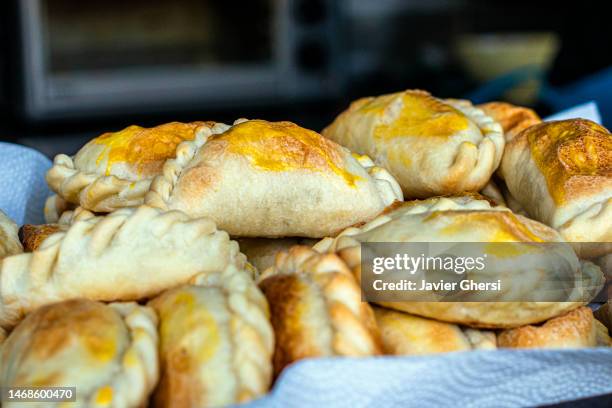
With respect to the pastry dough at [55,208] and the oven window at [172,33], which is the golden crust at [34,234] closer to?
the pastry dough at [55,208]

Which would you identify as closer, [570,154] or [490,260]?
[490,260]

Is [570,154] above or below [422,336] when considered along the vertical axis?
above

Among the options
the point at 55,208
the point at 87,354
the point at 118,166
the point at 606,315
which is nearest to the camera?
the point at 87,354

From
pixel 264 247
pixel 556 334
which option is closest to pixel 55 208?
pixel 264 247

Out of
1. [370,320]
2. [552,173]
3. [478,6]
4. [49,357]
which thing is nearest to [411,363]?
[370,320]

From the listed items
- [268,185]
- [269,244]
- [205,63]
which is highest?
[268,185]

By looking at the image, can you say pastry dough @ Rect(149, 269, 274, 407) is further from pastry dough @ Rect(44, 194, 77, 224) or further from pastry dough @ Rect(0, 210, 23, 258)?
pastry dough @ Rect(44, 194, 77, 224)

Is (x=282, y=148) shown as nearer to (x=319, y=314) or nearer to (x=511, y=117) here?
(x=319, y=314)

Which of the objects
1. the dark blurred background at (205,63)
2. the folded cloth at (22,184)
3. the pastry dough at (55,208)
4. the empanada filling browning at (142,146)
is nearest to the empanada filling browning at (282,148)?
the empanada filling browning at (142,146)
